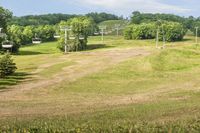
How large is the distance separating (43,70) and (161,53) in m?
28.2

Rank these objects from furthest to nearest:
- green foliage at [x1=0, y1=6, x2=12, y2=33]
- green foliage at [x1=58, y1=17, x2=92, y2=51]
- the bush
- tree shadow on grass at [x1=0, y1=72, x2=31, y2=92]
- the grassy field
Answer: green foliage at [x1=58, y1=17, x2=92, y2=51] → green foliage at [x1=0, y1=6, x2=12, y2=33] → the bush → tree shadow on grass at [x1=0, y1=72, x2=31, y2=92] → the grassy field

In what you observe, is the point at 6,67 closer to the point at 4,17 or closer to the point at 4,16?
the point at 4,17

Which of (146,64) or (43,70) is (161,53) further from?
(43,70)

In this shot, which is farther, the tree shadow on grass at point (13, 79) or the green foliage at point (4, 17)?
the green foliage at point (4, 17)

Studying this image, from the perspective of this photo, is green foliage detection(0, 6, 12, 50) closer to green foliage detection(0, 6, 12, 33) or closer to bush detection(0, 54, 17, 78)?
green foliage detection(0, 6, 12, 33)

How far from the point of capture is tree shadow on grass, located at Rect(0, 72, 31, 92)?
5349 centimetres

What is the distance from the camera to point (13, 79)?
6062cm

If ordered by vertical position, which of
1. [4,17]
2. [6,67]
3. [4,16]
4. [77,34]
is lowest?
[6,67]

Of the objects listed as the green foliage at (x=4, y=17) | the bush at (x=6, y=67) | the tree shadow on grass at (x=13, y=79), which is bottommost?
the tree shadow on grass at (x=13, y=79)

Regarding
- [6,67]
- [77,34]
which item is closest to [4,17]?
[77,34]

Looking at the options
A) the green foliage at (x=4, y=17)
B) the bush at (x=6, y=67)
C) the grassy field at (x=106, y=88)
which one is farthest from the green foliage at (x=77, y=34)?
the bush at (x=6, y=67)

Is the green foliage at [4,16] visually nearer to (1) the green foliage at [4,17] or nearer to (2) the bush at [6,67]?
(1) the green foliage at [4,17]

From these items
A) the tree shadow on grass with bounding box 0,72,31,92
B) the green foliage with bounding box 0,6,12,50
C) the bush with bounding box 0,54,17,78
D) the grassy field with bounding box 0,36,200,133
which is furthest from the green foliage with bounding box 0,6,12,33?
the bush with bounding box 0,54,17,78

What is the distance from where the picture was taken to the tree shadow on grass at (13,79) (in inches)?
2106
